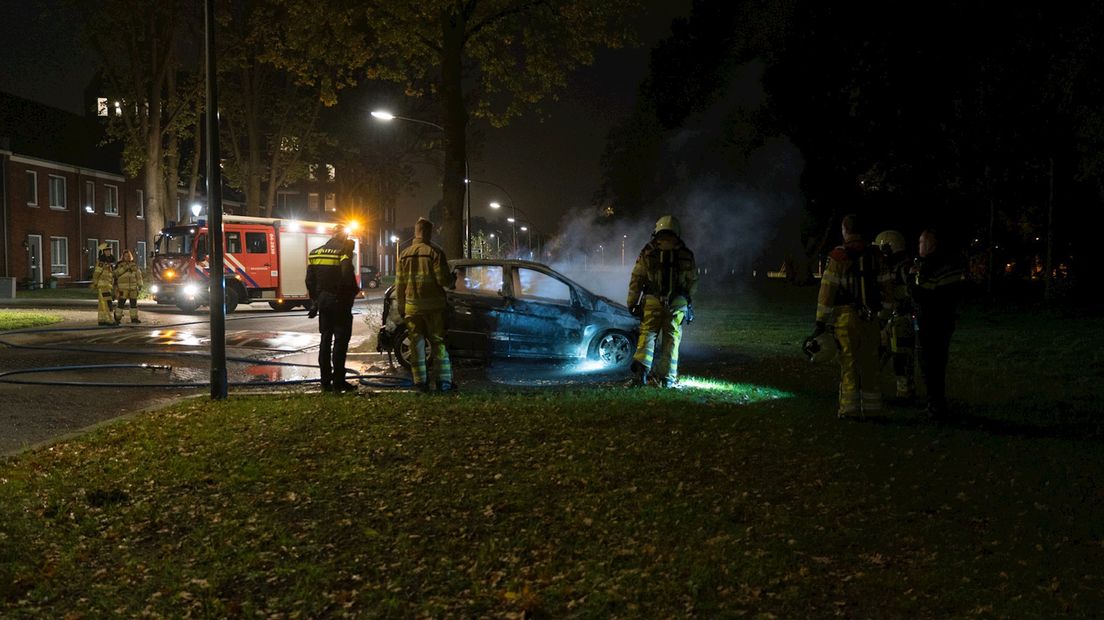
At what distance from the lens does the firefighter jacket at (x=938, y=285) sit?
27.5 ft

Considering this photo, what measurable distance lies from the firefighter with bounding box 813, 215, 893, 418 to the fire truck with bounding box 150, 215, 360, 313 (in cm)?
1874

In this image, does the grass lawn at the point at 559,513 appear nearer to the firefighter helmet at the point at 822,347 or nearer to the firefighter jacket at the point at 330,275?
the firefighter helmet at the point at 822,347

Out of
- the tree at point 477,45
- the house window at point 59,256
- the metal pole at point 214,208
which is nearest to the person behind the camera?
the metal pole at point 214,208

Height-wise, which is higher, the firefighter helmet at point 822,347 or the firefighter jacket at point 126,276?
the firefighter jacket at point 126,276

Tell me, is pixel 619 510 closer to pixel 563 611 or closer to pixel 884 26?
pixel 563 611

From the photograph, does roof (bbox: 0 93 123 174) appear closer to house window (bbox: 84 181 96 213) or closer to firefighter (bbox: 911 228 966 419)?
house window (bbox: 84 181 96 213)

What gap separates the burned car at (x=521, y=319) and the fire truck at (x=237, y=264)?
13607 mm

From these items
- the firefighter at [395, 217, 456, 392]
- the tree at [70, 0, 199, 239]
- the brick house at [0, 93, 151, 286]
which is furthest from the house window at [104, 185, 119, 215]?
the firefighter at [395, 217, 456, 392]

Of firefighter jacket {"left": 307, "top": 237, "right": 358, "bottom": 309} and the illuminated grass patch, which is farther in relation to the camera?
firefighter jacket {"left": 307, "top": 237, "right": 358, "bottom": 309}

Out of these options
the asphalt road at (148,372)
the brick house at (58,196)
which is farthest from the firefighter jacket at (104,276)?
the brick house at (58,196)

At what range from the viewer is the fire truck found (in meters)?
24.1

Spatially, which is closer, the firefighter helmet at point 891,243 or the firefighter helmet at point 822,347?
the firefighter helmet at point 822,347

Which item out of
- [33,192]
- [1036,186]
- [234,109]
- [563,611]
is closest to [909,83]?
[1036,186]

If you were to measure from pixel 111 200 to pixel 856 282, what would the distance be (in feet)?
152
